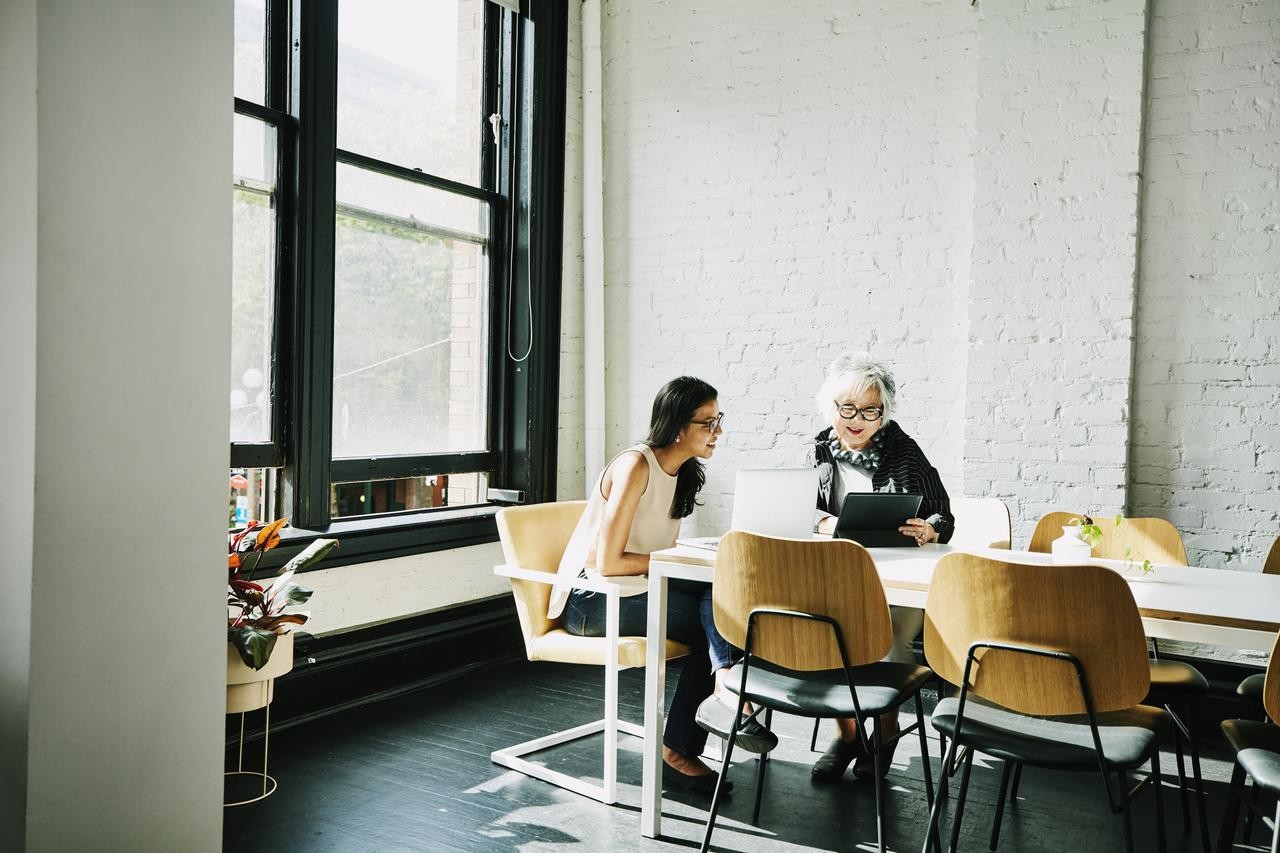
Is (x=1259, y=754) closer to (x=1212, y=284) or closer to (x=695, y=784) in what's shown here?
(x=695, y=784)

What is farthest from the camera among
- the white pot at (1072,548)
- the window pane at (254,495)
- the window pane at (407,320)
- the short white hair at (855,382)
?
the window pane at (407,320)

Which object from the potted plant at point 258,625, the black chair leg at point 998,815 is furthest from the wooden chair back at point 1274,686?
the potted plant at point 258,625

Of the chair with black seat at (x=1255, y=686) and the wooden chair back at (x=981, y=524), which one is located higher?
the wooden chair back at (x=981, y=524)

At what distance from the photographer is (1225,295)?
3699 millimetres

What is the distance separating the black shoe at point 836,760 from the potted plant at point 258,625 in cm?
165

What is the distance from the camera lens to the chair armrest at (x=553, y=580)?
116 inches

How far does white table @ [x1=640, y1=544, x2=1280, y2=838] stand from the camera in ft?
7.09

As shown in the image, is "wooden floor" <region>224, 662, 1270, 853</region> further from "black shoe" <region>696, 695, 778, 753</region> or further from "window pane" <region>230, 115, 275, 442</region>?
"window pane" <region>230, 115, 275, 442</region>

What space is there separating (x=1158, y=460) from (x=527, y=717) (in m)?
2.57

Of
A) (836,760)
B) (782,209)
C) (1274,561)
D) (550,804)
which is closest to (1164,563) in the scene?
(1274,561)

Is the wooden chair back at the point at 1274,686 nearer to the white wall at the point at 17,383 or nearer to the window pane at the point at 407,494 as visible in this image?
the white wall at the point at 17,383

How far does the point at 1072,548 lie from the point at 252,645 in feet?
7.46

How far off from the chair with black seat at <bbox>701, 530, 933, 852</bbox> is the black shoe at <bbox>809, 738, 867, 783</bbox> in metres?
0.56

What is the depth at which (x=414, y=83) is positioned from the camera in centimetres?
432
